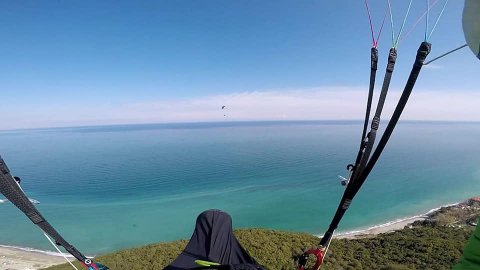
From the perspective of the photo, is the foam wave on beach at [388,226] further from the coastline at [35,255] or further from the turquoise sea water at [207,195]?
the turquoise sea water at [207,195]

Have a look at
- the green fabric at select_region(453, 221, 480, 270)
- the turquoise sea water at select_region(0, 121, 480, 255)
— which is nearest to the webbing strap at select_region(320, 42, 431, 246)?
the green fabric at select_region(453, 221, 480, 270)

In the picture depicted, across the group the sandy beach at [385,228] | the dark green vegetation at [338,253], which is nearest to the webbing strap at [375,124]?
the dark green vegetation at [338,253]

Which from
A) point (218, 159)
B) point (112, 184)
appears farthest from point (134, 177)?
point (218, 159)

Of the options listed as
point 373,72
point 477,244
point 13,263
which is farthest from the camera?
point 13,263

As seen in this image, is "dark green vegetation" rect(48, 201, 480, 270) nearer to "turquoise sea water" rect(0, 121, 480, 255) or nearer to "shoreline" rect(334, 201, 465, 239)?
"shoreline" rect(334, 201, 465, 239)

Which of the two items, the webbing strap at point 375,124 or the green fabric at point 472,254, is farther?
the webbing strap at point 375,124

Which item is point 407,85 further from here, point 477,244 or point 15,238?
point 15,238
